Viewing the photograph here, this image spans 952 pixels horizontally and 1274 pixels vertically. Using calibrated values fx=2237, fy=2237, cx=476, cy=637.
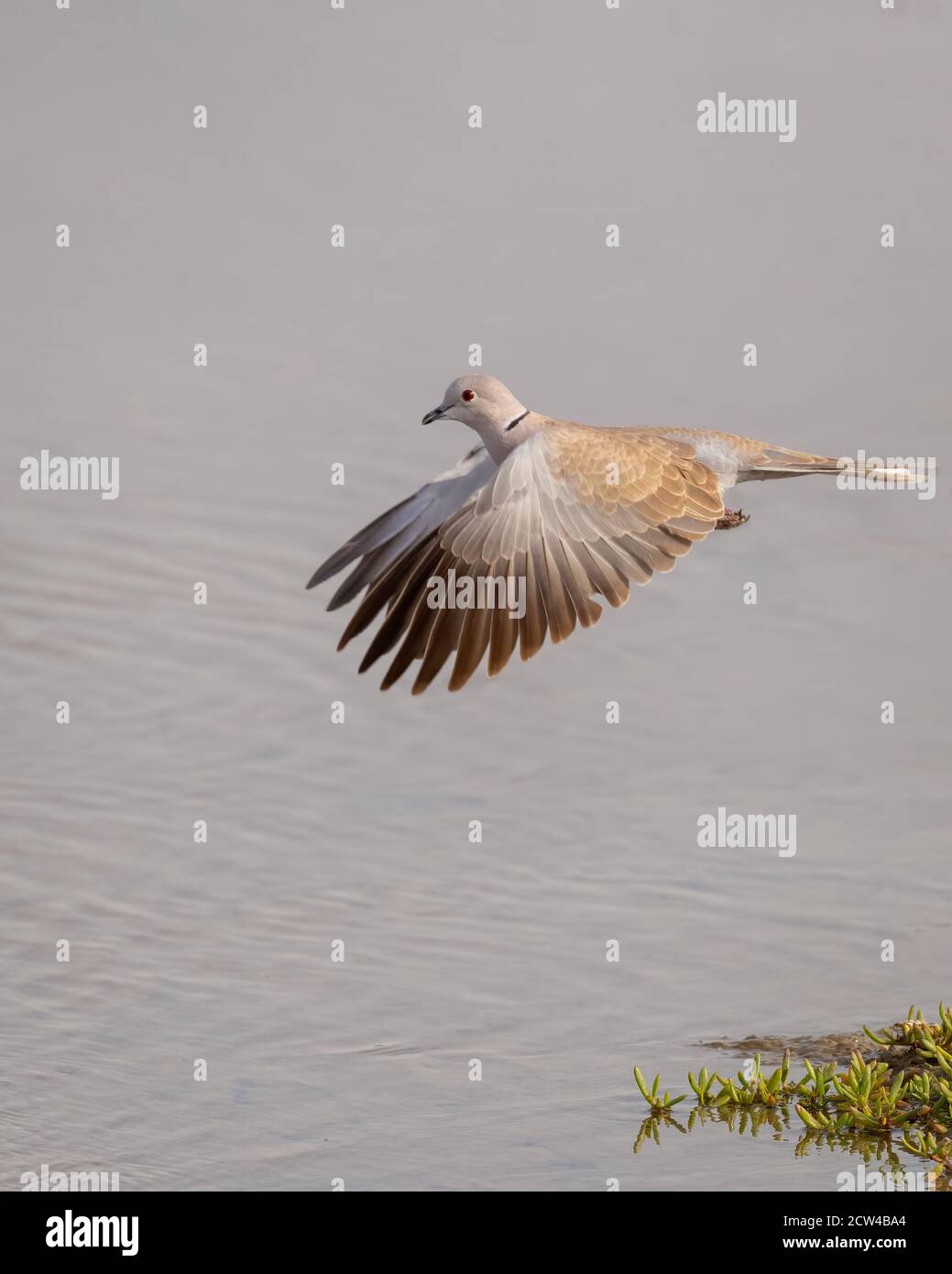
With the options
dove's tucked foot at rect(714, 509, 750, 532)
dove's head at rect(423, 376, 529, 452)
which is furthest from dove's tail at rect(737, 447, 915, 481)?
dove's head at rect(423, 376, 529, 452)

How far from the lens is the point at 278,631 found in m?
13.1

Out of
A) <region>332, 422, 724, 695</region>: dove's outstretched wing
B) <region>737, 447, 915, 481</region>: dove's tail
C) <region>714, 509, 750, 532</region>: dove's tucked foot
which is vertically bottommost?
<region>332, 422, 724, 695</region>: dove's outstretched wing

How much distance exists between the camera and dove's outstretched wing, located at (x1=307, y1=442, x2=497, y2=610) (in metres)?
8.77

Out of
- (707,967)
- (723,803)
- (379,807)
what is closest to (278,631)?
(379,807)

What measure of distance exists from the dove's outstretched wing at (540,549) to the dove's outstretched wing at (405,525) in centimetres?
9

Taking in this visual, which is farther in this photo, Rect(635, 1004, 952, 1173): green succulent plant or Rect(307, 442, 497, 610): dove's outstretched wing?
Rect(307, 442, 497, 610): dove's outstretched wing


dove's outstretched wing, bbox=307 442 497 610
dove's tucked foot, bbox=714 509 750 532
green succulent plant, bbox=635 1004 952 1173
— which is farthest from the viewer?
dove's tucked foot, bbox=714 509 750 532

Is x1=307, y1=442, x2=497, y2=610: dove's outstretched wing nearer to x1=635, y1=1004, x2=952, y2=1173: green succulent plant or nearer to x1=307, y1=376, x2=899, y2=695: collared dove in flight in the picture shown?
x1=307, y1=376, x2=899, y2=695: collared dove in flight

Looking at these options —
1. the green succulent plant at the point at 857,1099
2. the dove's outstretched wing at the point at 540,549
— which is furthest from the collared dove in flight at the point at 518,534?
the green succulent plant at the point at 857,1099

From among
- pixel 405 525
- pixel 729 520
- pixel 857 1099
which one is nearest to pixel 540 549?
pixel 405 525

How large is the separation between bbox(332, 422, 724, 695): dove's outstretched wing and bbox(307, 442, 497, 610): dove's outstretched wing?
0.28 ft

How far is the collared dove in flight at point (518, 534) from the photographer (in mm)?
8211

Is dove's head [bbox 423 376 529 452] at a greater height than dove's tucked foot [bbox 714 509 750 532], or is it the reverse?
dove's head [bbox 423 376 529 452]

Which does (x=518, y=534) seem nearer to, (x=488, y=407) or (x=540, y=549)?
(x=540, y=549)
